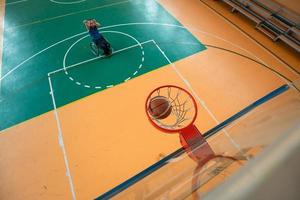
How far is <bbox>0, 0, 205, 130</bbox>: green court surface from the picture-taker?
420 centimetres

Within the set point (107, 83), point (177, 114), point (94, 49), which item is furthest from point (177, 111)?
point (94, 49)

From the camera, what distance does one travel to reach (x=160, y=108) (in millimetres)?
3531

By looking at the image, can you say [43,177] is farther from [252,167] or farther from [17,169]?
[252,167]

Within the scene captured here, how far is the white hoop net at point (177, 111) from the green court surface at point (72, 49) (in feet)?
3.13

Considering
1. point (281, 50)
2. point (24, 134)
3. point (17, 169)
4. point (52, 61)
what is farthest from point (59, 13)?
point (281, 50)

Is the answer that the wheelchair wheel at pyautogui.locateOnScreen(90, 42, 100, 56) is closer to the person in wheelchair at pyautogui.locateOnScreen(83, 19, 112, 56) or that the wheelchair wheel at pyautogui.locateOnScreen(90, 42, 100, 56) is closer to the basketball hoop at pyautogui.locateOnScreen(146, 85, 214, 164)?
the person in wheelchair at pyautogui.locateOnScreen(83, 19, 112, 56)

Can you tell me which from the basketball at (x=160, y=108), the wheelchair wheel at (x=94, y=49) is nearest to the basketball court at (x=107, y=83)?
the wheelchair wheel at (x=94, y=49)

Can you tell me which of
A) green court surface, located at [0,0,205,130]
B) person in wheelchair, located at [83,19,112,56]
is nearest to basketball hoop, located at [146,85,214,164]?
green court surface, located at [0,0,205,130]

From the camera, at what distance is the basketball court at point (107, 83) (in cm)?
321

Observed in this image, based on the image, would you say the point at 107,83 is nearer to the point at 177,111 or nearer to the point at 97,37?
the point at 97,37

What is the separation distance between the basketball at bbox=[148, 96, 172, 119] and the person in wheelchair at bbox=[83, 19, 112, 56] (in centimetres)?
198

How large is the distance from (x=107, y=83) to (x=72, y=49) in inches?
61.3

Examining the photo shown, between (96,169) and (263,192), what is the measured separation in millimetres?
2936

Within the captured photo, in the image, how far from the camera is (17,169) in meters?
3.23
